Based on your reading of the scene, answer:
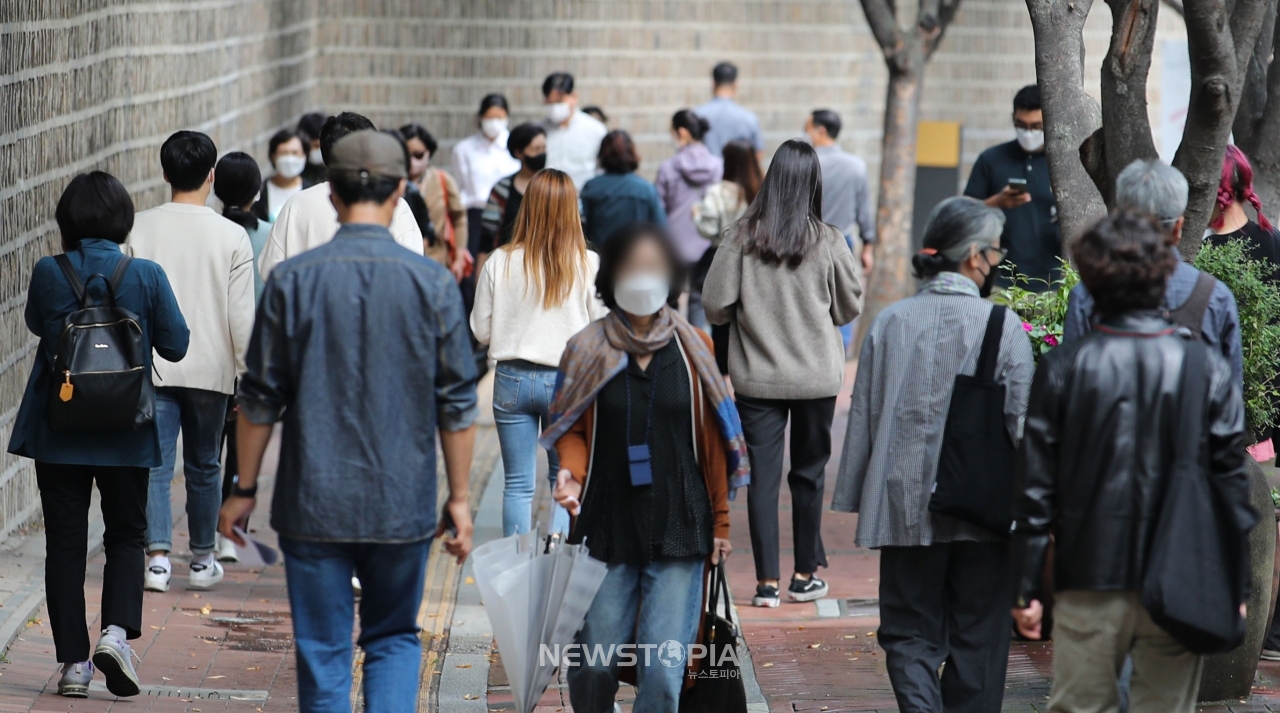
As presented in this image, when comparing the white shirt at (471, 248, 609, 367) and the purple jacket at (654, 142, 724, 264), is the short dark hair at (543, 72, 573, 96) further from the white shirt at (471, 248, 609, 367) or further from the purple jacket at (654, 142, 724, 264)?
the white shirt at (471, 248, 609, 367)

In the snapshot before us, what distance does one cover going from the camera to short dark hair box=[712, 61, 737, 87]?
1525cm

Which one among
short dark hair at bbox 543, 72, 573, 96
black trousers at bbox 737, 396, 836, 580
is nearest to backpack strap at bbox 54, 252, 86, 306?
black trousers at bbox 737, 396, 836, 580

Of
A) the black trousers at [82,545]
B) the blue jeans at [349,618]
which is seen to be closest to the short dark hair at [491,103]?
the black trousers at [82,545]

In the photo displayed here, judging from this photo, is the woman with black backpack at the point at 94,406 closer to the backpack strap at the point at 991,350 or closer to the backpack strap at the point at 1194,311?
the backpack strap at the point at 991,350

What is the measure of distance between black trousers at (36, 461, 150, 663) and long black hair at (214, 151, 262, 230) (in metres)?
1.91

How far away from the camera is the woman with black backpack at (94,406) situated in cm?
544

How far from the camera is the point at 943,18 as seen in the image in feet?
46.3

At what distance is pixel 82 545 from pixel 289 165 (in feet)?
12.8

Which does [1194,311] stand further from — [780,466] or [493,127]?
[493,127]

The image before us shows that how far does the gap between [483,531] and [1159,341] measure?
202 inches

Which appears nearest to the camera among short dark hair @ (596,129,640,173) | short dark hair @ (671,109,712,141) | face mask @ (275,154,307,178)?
face mask @ (275,154,307,178)

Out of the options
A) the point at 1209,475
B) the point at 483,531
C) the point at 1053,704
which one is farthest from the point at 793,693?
the point at 483,531

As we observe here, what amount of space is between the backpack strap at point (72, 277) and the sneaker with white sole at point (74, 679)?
1.19m

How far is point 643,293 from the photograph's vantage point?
15.6 ft
